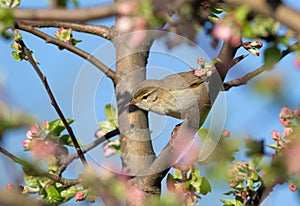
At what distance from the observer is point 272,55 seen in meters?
2.41

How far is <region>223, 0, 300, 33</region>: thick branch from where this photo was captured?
5.13ft

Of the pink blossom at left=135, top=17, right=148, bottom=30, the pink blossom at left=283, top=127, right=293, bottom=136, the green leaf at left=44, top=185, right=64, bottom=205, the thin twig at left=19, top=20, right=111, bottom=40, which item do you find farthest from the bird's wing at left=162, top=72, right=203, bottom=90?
the pink blossom at left=135, top=17, right=148, bottom=30

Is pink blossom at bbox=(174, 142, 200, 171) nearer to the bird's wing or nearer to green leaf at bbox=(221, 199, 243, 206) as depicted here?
green leaf at bbox=(221, 199, 243, 206)

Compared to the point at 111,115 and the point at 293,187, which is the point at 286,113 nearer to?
the point at 293,187

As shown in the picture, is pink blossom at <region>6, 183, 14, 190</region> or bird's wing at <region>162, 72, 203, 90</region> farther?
bird's wing at <region>162, 72, 203, 90</region>

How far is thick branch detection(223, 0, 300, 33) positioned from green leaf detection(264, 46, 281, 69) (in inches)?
31.9

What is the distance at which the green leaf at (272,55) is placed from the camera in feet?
7.86

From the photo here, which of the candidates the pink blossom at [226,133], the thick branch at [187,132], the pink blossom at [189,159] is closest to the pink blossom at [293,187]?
the pink blossom at [226,133]

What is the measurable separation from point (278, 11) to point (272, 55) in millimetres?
842

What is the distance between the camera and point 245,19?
2.33 m

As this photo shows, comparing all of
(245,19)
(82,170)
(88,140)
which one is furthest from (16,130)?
(88,140)

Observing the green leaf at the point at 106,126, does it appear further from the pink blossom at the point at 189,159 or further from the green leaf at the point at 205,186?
the green leaf at the point at 205,186

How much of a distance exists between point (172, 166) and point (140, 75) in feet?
2.72

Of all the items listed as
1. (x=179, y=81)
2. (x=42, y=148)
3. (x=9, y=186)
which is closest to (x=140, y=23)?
(x=9, y=186)
